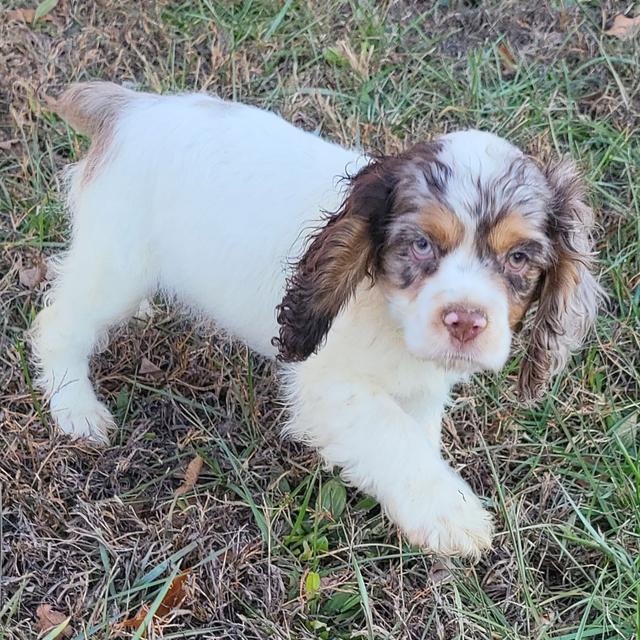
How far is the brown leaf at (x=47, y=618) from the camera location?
3227 millimetres

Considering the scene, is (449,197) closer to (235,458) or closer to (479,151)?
(479,151)

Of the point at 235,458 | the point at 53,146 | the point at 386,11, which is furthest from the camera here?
the point at 386,11

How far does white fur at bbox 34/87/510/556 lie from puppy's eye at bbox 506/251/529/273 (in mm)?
148

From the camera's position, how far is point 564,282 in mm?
3135

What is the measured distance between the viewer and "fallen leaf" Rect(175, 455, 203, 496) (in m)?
3.72

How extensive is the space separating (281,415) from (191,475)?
1.54 feet

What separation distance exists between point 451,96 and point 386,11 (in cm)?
90

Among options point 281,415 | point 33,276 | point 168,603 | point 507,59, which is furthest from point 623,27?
point 168,603

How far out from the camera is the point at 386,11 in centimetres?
589

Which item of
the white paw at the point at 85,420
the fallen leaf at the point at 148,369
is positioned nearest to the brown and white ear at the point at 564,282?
the fallen leaf at the point at 148,369

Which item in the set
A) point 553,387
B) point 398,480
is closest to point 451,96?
point 553,387

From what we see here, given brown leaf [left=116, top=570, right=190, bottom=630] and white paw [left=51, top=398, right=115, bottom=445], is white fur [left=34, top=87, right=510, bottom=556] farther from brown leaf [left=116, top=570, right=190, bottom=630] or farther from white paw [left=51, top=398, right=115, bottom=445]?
brown leaf [left=116, top=570, right=190, bottom=630]

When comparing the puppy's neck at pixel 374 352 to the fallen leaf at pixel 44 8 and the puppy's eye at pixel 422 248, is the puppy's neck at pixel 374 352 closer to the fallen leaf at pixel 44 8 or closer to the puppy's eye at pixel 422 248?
the puppy's eye at pixel 422 248

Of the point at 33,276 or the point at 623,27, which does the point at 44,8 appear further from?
the point at 623,27
